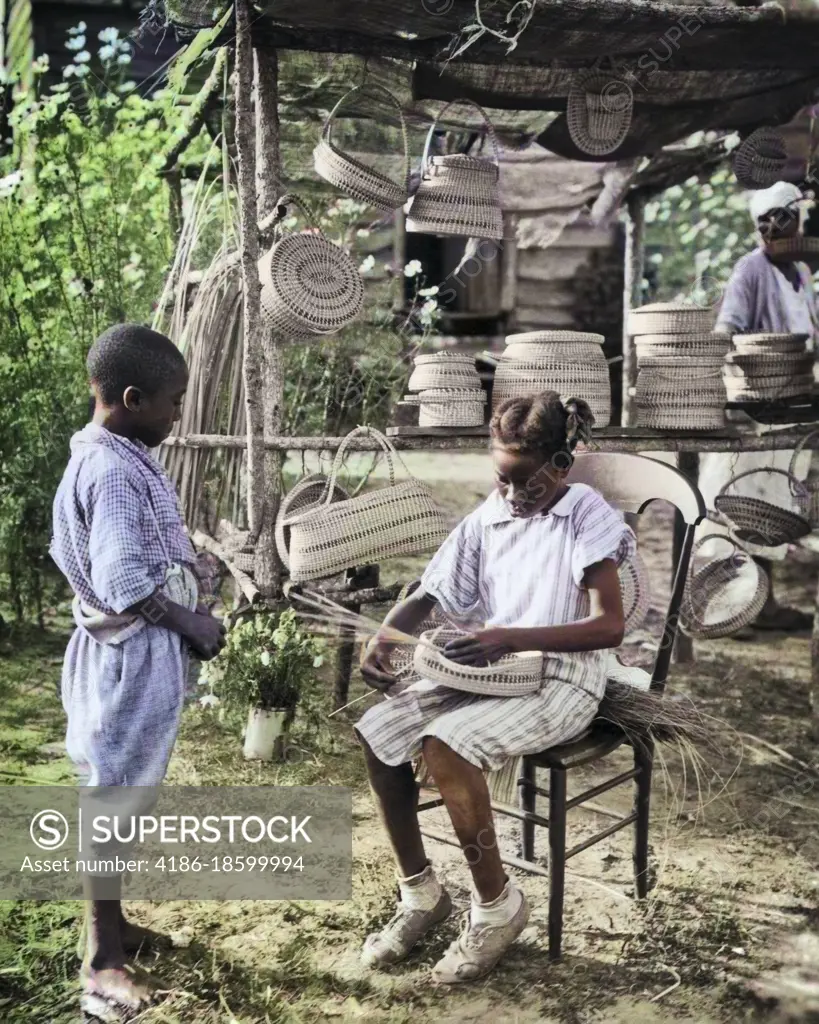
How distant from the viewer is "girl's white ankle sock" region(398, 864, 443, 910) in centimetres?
290

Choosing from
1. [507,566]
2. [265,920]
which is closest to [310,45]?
[507,566]

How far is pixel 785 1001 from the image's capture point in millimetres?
2771

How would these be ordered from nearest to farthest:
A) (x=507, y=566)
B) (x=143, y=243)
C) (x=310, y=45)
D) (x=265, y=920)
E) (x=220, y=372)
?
(x=507, y=566), (x=265, y=920), (x=310, y=45), (x=220, y=372), (x=143, y=243)

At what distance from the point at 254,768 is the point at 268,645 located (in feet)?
1.61

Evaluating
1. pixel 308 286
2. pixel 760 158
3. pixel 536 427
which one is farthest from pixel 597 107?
pixel 536 427

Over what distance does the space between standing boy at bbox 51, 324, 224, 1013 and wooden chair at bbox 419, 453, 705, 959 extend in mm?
878

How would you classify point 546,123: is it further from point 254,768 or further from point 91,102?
point 254,768

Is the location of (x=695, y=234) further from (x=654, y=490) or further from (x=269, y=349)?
(x=654, y=490)

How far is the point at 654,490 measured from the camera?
140 inches

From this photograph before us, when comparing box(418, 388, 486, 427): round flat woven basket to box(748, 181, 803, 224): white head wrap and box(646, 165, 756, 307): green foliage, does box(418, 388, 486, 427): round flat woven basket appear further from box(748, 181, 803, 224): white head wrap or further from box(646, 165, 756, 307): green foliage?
box(646, 165, 756, 307): green foliage

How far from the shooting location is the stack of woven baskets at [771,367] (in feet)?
15.9

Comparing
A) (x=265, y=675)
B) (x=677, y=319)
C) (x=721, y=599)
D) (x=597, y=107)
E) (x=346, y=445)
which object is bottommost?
(x=265, y=675)

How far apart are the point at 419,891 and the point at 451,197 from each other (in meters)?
2.67

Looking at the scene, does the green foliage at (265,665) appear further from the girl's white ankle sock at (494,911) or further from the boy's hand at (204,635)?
the girl's white ankle sock at (494,911)
